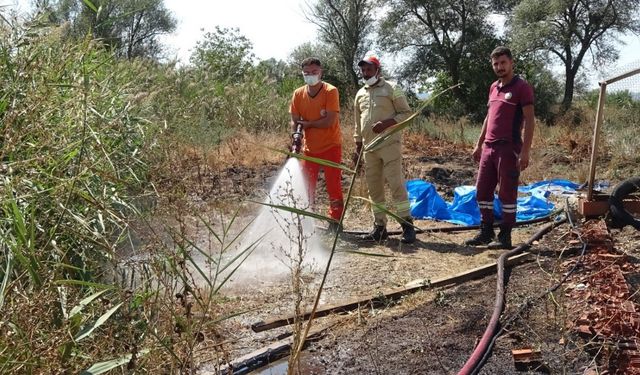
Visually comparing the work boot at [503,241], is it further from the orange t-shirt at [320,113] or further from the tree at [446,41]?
the tree at [446,41]

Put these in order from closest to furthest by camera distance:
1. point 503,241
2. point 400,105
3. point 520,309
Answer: point 520,309, point 503,241, point 400,105

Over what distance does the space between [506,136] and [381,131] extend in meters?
1.16

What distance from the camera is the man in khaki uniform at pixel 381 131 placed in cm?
591

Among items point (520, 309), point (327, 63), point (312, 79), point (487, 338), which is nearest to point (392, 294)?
point (520, 309)

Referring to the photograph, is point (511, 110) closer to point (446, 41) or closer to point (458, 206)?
point (458, 206)

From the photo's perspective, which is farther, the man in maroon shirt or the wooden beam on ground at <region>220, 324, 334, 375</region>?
the man in maroon shirt

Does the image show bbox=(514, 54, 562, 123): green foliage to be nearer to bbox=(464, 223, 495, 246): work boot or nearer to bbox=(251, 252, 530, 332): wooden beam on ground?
bbox=(464, 223, 495, 246): work boot

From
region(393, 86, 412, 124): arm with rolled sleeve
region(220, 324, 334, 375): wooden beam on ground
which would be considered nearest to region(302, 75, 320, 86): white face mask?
region(393, 86, 412, 124): arm with rolled sleeve

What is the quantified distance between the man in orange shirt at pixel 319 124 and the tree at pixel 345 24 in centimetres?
2372

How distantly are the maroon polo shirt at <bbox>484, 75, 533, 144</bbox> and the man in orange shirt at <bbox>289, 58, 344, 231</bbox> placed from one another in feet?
5.38

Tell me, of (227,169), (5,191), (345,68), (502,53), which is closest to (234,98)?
(227,169)

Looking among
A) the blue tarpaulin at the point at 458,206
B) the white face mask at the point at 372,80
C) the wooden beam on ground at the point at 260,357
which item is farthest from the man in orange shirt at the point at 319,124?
the wooden beam on ground at the point at 260,357

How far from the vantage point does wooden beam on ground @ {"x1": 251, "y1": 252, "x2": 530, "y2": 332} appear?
3943 mm

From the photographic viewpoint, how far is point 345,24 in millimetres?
29812
